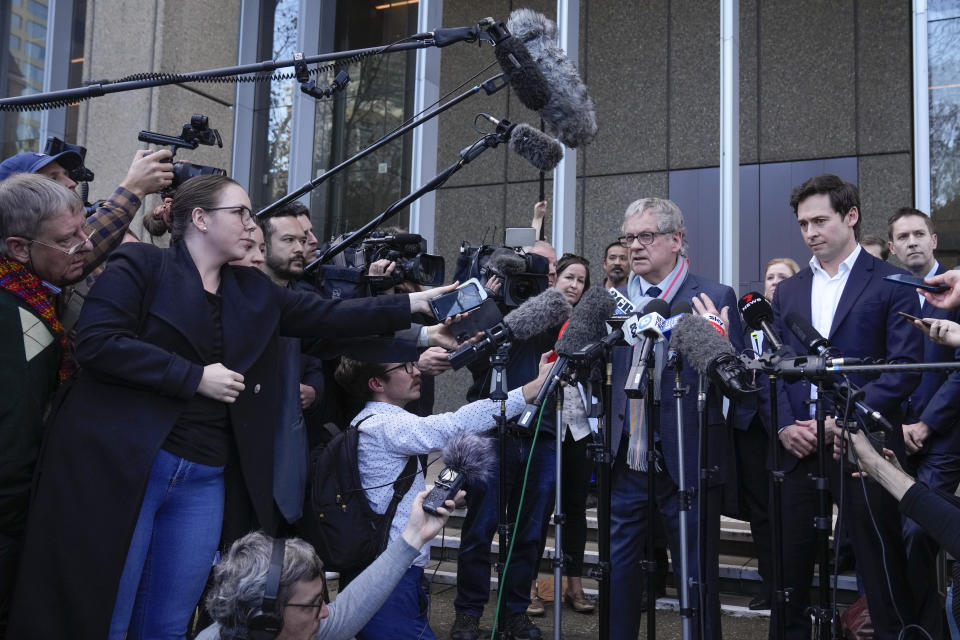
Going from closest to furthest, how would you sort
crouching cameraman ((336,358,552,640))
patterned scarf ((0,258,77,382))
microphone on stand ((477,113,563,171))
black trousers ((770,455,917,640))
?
patterned scarf ((0,258,77,382)) → crouching cameraman ((336,358,552,640)) → black trousers ((770,455,917,640)) → microphone on stand ((477,113,563,171))

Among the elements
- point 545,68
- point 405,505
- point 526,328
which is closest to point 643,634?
point 405,505

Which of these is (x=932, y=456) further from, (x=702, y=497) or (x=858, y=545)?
(x=702, y=497)

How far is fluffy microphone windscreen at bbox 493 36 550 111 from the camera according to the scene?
347cm

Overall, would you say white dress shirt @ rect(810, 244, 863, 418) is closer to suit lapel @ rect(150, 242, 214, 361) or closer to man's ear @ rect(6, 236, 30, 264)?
suit lapel @ rect(150, 242, 214, 361)

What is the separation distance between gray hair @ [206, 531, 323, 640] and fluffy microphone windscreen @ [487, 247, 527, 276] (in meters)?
1.85

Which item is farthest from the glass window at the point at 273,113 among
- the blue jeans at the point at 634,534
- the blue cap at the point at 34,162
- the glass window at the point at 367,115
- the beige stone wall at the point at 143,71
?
the blue jeans at the point at 634,534

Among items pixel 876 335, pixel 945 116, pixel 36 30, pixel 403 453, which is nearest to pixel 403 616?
pixel 403 453

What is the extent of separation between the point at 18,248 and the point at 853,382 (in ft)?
11.0

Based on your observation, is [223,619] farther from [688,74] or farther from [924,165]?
[688,74]

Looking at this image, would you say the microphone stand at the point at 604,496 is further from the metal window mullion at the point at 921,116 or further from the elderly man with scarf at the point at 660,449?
the metal window mullion at the point at 921,116

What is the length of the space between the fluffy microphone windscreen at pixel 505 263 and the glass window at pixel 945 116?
17.0 ft

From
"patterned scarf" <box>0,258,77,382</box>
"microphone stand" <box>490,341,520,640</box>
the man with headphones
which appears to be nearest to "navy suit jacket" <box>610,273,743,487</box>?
"microphone stand" <box>490,341,520,640</box>

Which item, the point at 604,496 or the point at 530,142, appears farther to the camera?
the point at 530,142

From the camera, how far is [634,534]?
3.63 m
